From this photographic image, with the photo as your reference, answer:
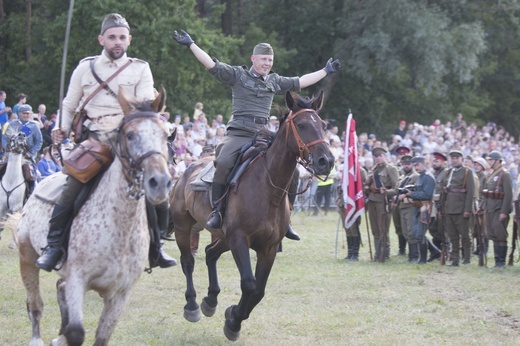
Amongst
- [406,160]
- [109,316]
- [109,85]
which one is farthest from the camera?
[406,160]

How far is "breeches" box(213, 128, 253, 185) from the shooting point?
36.0 feet

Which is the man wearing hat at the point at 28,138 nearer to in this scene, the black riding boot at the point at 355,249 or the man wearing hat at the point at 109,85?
the black riding boot at the point at 355,249

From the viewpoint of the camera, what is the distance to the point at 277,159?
1054cm

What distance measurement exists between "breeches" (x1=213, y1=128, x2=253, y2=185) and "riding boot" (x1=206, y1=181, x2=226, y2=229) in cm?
7

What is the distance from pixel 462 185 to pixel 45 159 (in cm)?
1121

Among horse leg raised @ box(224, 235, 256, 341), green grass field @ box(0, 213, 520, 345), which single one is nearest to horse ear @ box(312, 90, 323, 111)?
horse leg raised @ box(224, 235, 256, 341)

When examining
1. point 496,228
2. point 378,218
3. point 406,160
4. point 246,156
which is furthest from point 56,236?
point 406,160

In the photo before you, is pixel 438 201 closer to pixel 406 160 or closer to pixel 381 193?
pixel 381 193

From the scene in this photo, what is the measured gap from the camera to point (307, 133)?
1021cm

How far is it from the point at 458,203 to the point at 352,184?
222 cm

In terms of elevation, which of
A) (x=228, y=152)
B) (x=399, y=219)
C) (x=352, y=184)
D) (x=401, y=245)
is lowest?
(x=401, y=245)

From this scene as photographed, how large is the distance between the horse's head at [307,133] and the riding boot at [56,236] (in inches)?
120

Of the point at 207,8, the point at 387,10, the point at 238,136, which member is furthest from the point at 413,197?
the point at 207,8

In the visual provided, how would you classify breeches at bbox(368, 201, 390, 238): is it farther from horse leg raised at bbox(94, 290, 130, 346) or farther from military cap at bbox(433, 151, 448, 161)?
horse leg raised at bbox(94, 290, 130, 346)
